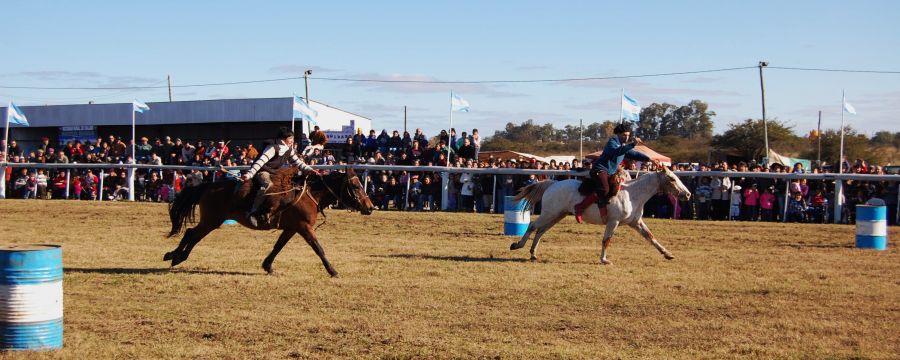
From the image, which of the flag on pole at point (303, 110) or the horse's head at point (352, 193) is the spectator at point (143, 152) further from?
the horse's head at point (352, 193)

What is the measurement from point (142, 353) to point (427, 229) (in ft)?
46.6

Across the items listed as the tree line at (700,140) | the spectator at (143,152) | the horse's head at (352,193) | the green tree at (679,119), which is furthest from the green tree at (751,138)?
the horse's head at (352,193)

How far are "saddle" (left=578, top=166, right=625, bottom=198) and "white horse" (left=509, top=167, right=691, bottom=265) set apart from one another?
0.48 ft

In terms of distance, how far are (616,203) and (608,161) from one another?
2.40ft

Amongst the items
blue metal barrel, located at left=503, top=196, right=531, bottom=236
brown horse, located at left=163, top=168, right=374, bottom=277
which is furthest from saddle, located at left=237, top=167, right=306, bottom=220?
blue metal barrel, located at left=503, top=196, right=531, bottom=236

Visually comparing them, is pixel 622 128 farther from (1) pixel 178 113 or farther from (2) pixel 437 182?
(1) pixel 178 113

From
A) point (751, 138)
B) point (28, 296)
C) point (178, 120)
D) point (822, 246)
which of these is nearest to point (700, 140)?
point (751, 138)

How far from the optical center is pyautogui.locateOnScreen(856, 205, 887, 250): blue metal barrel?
18491 mm

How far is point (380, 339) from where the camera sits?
8984 millimetres

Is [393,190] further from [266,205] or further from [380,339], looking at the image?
[380,339]

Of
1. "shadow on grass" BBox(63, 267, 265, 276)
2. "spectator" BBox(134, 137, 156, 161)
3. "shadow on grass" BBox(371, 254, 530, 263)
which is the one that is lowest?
"shadow on grass" BBox(63, 267, 265, 276)

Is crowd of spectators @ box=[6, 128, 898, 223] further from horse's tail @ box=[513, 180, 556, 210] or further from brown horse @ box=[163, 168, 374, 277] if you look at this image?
horse's tail @ box=[513, 180, 556, 210]

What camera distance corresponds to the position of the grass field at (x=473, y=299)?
8750mm

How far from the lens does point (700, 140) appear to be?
74.2 metres
